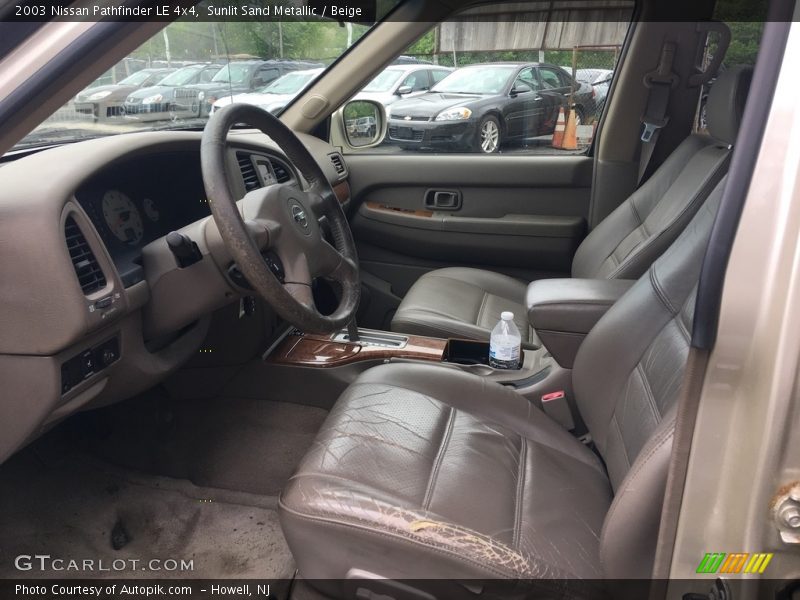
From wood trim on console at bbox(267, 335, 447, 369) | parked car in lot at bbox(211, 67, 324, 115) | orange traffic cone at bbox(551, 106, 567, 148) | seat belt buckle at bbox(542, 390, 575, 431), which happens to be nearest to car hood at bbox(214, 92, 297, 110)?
parked car in lot at bbox(211, 67, 324, 115)

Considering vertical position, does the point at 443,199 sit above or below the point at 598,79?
below

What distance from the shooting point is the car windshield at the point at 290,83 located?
2547 millimetres

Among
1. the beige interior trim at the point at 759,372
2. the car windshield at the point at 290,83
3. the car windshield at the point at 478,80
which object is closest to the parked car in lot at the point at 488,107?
the car windshield at the point at 478,80

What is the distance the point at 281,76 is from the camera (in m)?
2.54

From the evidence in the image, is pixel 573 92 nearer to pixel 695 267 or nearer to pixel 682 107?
A: pixel 682 107

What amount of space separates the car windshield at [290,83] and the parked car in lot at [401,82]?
23cm

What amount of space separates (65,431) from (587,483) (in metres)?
1.55

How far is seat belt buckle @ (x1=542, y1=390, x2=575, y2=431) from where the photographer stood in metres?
1.63

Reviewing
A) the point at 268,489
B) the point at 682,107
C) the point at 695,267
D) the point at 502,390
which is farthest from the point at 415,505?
the point at 682,107

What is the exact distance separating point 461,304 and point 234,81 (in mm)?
1140

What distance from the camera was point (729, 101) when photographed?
155 cm

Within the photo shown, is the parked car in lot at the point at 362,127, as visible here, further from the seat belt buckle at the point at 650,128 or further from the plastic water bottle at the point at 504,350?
the plastic water bottle at the point at 504,350

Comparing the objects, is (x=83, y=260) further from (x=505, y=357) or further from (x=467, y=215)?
(x=467, y=215)

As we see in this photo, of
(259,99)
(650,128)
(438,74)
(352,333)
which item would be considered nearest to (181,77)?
(259,99)
